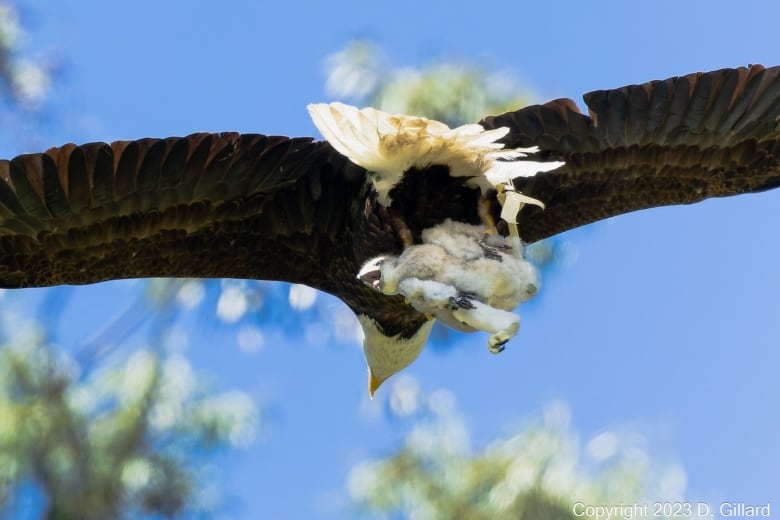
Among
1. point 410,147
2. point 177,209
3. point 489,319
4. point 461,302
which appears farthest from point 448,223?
point 177,209

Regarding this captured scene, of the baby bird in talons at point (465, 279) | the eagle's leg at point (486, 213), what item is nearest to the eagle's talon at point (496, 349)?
the baby bird in talons at point (465, 279)

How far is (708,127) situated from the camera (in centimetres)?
510

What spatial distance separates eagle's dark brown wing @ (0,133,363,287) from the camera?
4.53 metres

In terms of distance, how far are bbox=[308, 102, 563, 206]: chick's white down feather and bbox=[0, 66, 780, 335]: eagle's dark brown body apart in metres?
0.06

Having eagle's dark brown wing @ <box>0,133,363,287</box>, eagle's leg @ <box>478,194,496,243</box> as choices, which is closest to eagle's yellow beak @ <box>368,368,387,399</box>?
eagle's dark brown wing @ <box>0,133,363,287</box>

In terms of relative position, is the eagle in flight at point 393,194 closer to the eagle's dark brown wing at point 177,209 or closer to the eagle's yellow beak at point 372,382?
the eagle's dark brown wing at point 177,209

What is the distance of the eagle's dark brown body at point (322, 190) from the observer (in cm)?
458

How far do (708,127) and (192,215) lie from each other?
5.92ft

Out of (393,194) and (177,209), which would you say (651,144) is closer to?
(393,194)

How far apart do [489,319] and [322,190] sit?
107 centimetres

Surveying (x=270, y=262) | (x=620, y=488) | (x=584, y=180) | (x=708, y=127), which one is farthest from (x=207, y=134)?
(x=620, y=488)

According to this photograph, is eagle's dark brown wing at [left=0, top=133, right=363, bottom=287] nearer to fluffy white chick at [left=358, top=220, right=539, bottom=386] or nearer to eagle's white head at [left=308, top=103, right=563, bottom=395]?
eagle's white head at [left=308, top=103, right=563, bottom=395]

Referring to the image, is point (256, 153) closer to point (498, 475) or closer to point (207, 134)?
point (207, 134)

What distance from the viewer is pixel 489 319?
→ 4.11 metres
